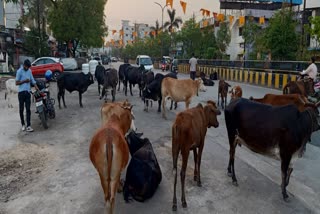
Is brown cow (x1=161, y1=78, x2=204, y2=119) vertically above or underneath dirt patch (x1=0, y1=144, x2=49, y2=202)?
above

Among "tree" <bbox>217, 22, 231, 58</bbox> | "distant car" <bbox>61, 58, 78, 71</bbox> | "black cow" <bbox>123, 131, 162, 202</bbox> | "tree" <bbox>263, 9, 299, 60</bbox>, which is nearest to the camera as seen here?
"black cow" <bbox>123, 131, 162, 202</bbox>

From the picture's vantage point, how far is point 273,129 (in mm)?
5004

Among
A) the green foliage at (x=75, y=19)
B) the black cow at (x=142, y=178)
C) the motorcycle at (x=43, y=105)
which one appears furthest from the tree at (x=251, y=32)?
the black cow at (x=142, y=178)

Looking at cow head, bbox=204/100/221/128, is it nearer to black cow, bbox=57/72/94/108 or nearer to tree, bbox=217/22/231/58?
black cow, bbox=57/72/94/108

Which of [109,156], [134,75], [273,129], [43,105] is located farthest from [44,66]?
[109,156]

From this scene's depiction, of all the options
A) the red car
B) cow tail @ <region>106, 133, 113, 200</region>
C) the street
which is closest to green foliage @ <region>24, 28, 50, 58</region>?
the red car

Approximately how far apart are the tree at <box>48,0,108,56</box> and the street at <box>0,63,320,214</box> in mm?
29649

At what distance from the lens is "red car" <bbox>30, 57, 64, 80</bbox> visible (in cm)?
2473

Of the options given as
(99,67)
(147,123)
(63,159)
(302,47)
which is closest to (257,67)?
(302,47)

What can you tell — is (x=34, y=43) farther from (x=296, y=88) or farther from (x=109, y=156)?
(x=109, y=156)

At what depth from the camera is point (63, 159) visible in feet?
21.8

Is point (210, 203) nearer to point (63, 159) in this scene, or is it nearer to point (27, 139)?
point (63, 159)

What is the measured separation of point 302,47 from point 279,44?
1.85 metres

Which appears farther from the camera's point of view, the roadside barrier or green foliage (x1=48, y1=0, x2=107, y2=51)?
green foliage (x1=48, y1=0, x2=107, y2=51)
